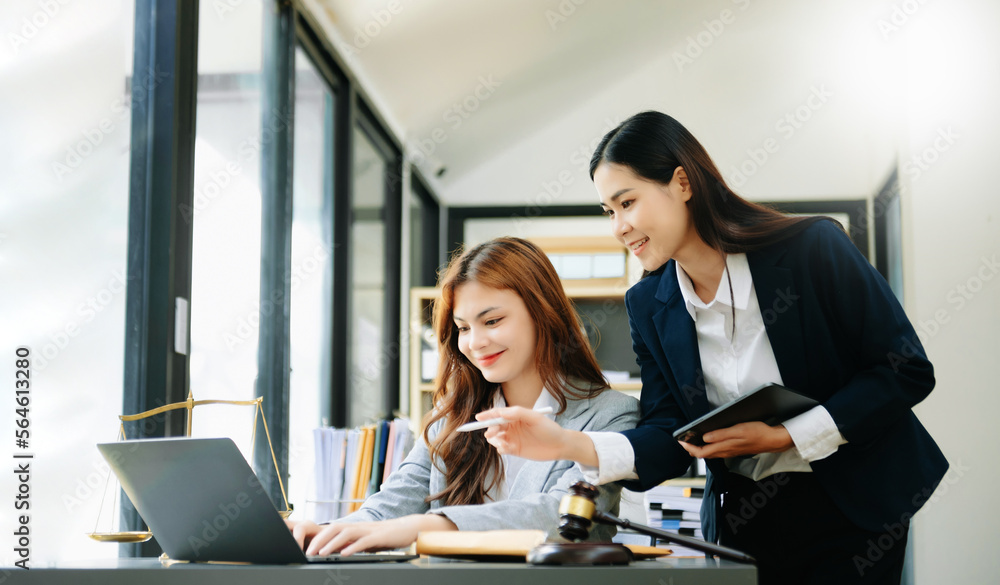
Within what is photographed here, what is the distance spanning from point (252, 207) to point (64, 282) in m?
0.98

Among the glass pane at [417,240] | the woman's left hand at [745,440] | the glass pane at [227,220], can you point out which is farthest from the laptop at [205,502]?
the glass pane at [417,240]

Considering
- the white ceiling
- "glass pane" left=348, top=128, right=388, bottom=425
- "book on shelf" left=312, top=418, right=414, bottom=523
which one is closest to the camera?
"book on shelf" left=312, top=418, right=414, bottom=523

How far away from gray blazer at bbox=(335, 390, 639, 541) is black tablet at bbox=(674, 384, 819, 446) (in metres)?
0.21

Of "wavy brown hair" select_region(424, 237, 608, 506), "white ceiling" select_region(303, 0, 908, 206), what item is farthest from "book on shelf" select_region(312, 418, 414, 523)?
"white ceiling" select_region(303, 0, 908, 206)

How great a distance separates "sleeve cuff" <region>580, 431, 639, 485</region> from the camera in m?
1.40

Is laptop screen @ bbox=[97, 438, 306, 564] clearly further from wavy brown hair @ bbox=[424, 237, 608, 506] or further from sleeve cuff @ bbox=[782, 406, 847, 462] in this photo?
sleeve cuff @ bbox=[782, 406, 847, 462]

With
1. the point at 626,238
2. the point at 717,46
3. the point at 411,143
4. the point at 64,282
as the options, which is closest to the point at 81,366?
the point at 64,282

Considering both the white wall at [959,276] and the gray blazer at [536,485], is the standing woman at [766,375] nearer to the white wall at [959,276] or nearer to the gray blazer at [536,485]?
the gray blazer at [536,485]

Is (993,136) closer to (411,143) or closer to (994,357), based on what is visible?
(994,357)

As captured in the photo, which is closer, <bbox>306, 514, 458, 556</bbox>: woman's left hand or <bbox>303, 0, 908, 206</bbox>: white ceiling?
<bbox>306, 514, 458, 556</bbox>: woman's left hand

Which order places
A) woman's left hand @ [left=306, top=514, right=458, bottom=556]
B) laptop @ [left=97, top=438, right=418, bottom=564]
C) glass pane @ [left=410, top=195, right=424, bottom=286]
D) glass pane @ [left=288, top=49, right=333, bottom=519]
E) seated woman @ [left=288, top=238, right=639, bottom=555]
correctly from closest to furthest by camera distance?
laptop @ [left=97, top=438, right=418, bottom=564] < woman's left hand @ [left=306, top=514, right=458, bottom=556] < seated woman @ [left=288, top=238, right=639, bottom=555] < glass pane @ [left=288, top=49, right=333, bottom=519] < glass pane @ [left=410, top=195, right=424, bottom=286]

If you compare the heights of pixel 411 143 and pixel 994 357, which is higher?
pixel 411 143

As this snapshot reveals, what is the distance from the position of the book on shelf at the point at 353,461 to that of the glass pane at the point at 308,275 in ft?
0.52

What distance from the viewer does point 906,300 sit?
357 centimetres
